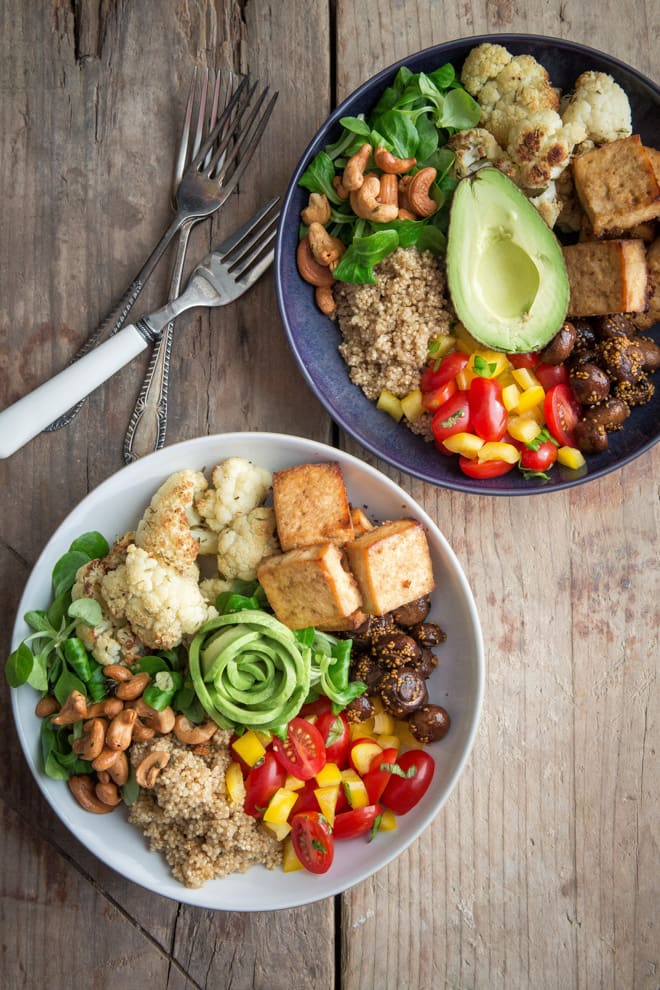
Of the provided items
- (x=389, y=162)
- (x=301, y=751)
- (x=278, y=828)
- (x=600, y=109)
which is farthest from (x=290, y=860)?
(x=600, y=109)

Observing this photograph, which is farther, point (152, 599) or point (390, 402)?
point (390, 402)

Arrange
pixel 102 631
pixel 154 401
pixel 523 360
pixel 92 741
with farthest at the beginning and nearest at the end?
pixel 154 401 < pixel 523 360 < pixel 102 631 < pixel 92 741

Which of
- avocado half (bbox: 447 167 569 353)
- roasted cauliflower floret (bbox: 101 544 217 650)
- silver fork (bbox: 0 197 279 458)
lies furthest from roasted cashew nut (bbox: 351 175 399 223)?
roasted cauliflower floret (bbox: 101 544 217 650)

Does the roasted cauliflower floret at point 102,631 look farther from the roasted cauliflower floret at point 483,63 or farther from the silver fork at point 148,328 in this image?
the roasted cauliflower floret at point 483,63

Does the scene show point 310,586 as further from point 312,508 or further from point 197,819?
point 197,819

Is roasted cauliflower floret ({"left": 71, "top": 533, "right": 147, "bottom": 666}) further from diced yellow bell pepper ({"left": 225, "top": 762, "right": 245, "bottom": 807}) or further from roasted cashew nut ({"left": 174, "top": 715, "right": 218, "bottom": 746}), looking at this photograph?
diced yellow bell pepper ({"left": 225, "top": 762, "right": 245, "bottom": 807})

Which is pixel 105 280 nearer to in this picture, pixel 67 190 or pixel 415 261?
pixel 67 190

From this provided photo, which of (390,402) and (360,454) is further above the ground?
(390,402)
